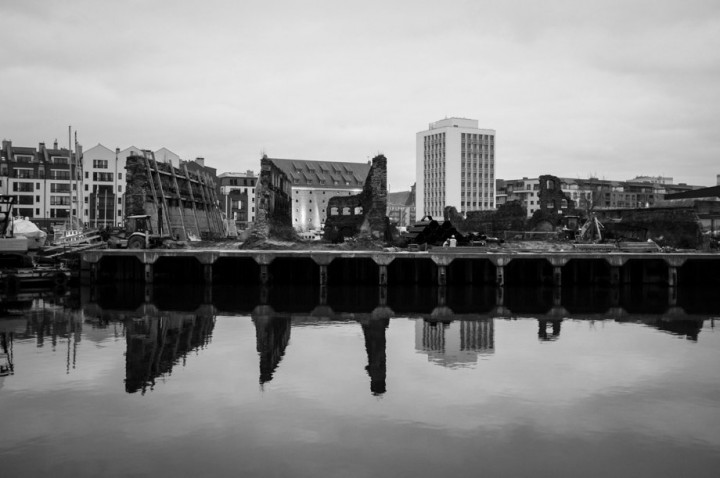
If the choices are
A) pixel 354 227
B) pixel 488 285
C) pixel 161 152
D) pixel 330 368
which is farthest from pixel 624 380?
pixel 161 152

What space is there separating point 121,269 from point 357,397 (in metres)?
30.5

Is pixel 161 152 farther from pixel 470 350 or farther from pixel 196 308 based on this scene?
pixel 470 350

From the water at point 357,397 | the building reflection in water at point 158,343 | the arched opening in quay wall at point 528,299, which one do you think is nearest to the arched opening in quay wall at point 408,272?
the arched opening in quay wall at point 528,299

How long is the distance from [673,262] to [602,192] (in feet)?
350

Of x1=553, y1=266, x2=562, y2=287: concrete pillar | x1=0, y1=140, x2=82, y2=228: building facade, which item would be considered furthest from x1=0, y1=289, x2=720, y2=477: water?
x1=0, y1=140, x2=82, y2=228: building facade

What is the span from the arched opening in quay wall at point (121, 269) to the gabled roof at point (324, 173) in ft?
253

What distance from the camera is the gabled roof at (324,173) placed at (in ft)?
390

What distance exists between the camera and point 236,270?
40969 mm

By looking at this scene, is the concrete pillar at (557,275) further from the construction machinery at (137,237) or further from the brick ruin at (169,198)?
the brick ruin at (169,198)

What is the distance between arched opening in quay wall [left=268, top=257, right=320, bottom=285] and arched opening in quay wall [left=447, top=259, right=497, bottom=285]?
831cm

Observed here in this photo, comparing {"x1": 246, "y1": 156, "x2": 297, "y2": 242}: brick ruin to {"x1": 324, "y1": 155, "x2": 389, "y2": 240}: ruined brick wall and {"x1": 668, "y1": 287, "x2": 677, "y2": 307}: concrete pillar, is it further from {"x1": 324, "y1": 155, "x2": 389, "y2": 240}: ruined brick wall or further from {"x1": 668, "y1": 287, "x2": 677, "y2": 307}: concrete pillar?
{"x1": 668, "y1": 287, "x2": 677, "y2": 307}: concrete pillar

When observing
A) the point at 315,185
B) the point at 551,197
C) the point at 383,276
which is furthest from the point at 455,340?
the point at 315,185

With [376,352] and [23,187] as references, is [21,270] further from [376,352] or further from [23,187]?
[23,187]

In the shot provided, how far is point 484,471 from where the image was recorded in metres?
9.98
